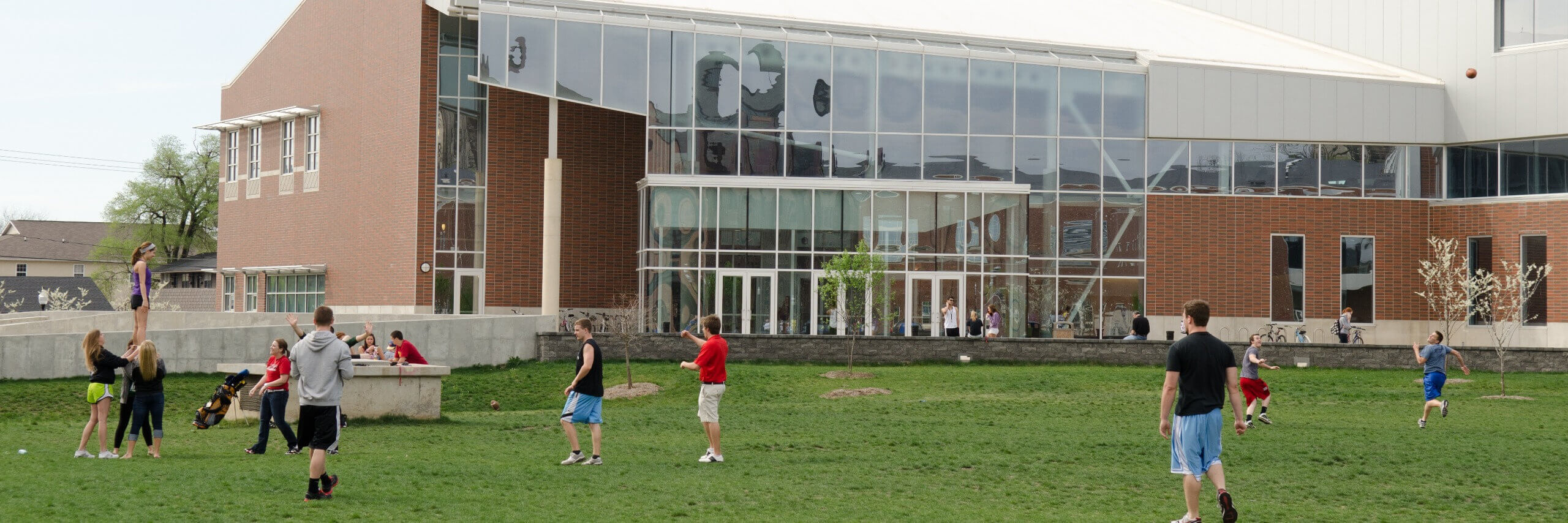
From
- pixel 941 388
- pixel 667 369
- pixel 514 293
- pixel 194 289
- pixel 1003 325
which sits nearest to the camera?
pixel 941 388

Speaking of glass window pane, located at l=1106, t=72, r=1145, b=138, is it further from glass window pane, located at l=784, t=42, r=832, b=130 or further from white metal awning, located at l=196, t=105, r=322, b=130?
white metal awning, located at l=196, t=105, r=322, b=130

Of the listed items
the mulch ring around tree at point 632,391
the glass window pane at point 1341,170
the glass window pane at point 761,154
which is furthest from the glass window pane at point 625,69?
the glass window pane at point 1341,170

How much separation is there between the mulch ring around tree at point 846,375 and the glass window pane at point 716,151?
31.8 feet

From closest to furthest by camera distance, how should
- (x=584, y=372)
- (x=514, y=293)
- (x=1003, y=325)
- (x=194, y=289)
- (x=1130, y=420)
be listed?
1. (x=584, y=372)
2. (x=1130, y=420)
3. (x=1003, y=325)
4. (x=514, y=293)
5. (x=194, y=289)

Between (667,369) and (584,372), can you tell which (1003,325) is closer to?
(667,369)

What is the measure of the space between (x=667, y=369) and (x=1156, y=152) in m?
16.8

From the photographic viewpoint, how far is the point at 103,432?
14.1 m

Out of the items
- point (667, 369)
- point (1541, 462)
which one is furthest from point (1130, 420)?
point (667, 369)

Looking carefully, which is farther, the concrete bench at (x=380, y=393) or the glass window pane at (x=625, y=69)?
the glass window pane at (x=625, y=69)

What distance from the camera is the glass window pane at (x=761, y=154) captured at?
3600 cm

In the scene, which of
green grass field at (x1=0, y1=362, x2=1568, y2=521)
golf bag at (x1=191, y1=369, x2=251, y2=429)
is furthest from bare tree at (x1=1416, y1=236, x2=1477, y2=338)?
golf bag at (x1=191, y1=369, x2=251, y2=429)

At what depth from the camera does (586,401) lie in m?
13.5

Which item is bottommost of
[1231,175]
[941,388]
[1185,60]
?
[941,388]

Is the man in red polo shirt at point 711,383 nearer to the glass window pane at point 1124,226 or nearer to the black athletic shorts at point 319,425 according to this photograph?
the black athletic shorts at point 319,425
